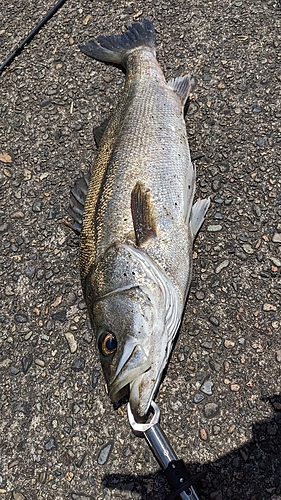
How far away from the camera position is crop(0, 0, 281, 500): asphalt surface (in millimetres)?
2688

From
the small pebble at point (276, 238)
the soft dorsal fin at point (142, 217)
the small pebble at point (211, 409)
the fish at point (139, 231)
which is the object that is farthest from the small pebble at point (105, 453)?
the small pebble at point (276, 238)

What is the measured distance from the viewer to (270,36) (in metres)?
3.81

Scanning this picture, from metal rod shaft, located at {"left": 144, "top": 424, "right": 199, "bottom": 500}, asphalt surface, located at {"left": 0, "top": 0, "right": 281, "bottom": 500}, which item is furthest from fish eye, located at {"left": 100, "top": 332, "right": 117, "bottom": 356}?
asphalt surface, located at {"left": 0, "top": 0, "right": 281, "bottom": 500}

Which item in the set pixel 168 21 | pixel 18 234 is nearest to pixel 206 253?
pixel 18 234

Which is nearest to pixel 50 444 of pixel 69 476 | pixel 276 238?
pixel 69 476

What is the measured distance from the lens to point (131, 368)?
7.64 feet

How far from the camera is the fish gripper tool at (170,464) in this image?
2271 millimetres

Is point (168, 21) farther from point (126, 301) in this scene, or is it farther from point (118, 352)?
point (118, 352)

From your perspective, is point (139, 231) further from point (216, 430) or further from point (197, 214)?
point (216, 430)

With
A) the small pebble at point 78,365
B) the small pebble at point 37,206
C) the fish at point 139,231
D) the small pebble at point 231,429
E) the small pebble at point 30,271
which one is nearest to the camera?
the fish at point 139,231

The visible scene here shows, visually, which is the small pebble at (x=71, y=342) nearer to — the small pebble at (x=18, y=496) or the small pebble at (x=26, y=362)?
the small pebble at (x=26, y=362)

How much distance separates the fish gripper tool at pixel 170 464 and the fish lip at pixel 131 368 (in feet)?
0.61

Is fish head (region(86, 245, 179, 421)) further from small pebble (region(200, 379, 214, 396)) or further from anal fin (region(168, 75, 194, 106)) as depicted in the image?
anal fin (region(168, 75, 194, 106))

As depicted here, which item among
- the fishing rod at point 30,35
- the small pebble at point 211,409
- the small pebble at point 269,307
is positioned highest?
the fishing rod at point 30,35
